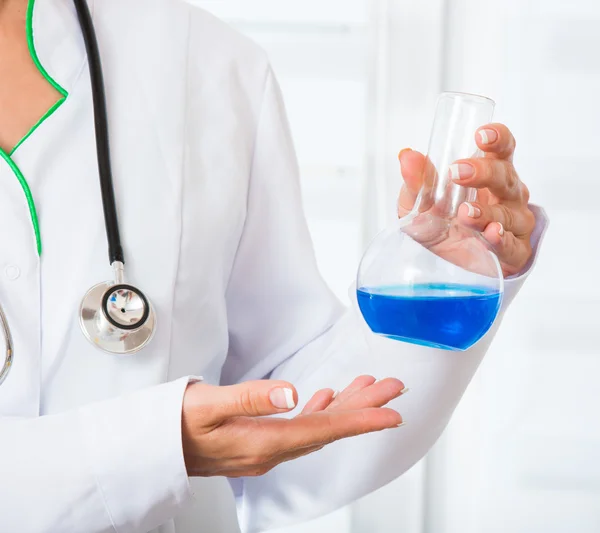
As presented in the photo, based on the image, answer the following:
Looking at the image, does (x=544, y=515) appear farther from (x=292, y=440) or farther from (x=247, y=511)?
(x=292, y=440)

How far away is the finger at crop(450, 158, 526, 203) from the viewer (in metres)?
0.60

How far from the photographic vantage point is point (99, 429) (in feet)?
1.95

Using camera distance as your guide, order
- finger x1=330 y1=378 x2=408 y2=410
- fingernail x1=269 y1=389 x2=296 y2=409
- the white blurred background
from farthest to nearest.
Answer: the white blurred background, finger x1=330 y1=378 x2=408 y2=410, fingernail x1=269 y1=389 x2=296 y2=409

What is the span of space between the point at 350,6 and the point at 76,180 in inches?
38.2

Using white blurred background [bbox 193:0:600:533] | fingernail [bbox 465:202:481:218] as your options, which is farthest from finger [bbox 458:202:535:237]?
white blurred background [bbox 193:0:600:533]

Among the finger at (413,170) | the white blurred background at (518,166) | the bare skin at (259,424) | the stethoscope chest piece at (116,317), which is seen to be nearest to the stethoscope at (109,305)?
the stethoscope chest piece at (116,317)

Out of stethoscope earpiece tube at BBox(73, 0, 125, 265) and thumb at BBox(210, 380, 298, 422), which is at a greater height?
stethoscope earpiece tube at BBox(73, 0, 125, 265)

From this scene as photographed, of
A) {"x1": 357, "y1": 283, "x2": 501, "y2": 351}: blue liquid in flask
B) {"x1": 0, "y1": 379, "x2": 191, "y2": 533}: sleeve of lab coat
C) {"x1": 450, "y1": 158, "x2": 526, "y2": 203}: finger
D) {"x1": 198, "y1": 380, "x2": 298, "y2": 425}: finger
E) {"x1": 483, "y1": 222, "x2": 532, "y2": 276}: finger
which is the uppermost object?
{"x1": 450, "y1": 158, "x2": 526, "y2": 203}: finger

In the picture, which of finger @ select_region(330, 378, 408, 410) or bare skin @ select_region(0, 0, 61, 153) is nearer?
finger @ select_region(330, 378, 408, 410)

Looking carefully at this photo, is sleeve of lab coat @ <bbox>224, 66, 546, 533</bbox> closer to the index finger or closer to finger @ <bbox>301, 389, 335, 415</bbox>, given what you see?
finger @ <bbox>301, 389, 335, 415</bbox>

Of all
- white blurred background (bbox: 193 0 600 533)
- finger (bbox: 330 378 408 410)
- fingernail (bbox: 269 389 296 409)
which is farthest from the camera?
white blurred background (bbox: 193 0 600 533)

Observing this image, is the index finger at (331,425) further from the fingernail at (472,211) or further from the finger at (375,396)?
the fingernail at (472,211)

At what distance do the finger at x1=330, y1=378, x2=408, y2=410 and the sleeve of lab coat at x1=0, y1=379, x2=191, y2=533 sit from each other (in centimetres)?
14

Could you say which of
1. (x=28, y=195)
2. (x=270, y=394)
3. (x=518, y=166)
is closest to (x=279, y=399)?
(x=270, y=394)
